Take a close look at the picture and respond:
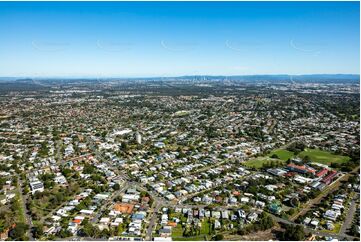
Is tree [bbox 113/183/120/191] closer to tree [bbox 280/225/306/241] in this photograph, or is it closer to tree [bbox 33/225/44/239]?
tree [bbox 33/225/44/239]

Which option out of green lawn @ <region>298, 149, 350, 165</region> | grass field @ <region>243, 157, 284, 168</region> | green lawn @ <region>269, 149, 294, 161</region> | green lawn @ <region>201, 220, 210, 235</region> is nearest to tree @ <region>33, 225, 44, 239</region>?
green lawn @ <region>201, 220, 210, 235</region>

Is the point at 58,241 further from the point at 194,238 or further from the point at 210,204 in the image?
the point at 210,204

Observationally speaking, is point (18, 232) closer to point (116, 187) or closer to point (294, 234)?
point (116, 187)

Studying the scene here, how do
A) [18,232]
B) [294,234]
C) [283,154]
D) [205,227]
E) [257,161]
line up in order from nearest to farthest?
[18,232]
[294,234]
[205,227]
[257,161]
[283,154]

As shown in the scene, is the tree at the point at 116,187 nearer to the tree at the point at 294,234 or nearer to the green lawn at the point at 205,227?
the green lawn at the point at 205,227

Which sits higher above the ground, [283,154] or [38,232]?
[38,232]

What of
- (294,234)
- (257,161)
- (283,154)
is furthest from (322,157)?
(294,234)
